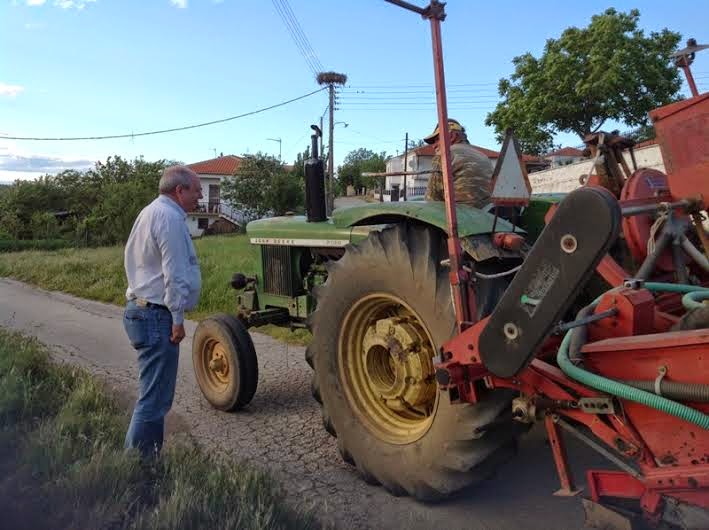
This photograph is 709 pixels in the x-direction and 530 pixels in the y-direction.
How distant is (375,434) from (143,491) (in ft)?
3.98

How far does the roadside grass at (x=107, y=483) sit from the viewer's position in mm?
2211

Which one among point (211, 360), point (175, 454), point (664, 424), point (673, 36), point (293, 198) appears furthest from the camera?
point (293, 198)

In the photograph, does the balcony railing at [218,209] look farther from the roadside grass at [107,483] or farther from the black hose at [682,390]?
the black hose at [682,390]

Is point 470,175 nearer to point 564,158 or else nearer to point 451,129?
point 451,129

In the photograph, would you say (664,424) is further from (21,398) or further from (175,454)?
(21,398)

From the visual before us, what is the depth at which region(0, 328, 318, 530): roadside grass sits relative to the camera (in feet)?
7.25

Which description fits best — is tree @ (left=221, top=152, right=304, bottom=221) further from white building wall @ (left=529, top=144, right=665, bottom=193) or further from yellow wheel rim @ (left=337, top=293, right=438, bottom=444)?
yellow wheel rim @ (left=337, top=293, right=438, bottom=444)

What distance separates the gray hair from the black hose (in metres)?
2.59

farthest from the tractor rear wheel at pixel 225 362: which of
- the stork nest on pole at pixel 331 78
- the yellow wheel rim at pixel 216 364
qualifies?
the stork nest on pole at pixel 331 78

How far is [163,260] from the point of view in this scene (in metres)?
3.16

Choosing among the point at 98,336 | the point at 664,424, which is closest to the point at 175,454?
the point at 664,424

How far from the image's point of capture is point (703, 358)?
1.89 meters

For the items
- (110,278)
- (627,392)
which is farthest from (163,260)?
(110,278)

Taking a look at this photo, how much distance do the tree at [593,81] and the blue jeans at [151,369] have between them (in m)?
24.2
